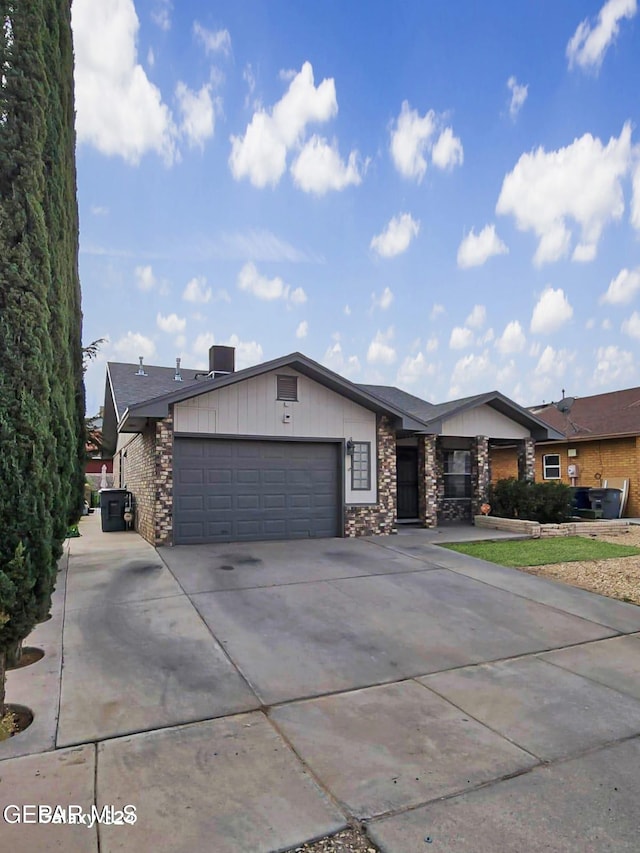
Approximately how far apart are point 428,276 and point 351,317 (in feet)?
11.0

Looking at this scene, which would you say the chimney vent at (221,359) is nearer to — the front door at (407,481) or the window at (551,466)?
the front door at (407,481)

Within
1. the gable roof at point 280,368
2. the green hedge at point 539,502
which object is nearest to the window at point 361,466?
the gable roof at point 280,368

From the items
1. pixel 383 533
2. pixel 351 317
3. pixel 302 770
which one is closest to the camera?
pixel 302 770

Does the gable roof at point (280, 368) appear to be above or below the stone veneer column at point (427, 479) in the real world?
above

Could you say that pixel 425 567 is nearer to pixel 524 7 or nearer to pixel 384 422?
pixel 384 422

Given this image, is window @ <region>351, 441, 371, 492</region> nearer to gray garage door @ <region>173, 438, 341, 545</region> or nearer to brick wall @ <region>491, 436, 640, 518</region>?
gray garage door @ <region>173, 438, 341, 545</region>

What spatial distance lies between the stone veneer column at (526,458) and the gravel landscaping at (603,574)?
17.4ft

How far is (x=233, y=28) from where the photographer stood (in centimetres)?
1098

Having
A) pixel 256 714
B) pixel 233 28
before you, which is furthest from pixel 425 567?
pixel 233 28

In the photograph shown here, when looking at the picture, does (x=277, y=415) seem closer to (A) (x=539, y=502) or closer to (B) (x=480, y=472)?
(B) (x=480, y=472)

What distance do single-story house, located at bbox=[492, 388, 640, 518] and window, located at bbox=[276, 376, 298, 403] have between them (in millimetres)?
8922

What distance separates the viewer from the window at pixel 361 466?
12125 millimetres

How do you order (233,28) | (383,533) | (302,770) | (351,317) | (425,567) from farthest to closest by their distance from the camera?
1. (351,317)
2. (383,533)
3. (233,28)
4. (425,567)
5. (302,770)

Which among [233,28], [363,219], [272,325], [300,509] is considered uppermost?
[233,28]
